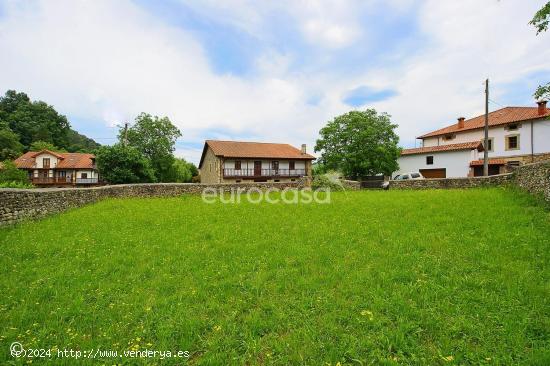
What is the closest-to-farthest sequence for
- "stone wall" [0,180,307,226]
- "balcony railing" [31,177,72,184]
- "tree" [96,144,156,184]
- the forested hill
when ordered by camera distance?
"stone wall" [0,180,307,226] < "tree" [96,144,156,184] < "balcony railing" [31,177,72,184] < the forested hill

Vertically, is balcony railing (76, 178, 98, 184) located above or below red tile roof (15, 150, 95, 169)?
below

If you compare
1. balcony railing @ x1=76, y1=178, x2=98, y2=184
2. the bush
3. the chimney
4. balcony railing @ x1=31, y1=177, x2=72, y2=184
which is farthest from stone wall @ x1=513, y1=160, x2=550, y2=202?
balcony railing @ x1=31, y1=177, x2=72, y2=184

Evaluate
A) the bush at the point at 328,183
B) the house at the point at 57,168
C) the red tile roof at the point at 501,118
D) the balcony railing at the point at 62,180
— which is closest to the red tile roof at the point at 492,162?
the red tile roof at the point at 501,118

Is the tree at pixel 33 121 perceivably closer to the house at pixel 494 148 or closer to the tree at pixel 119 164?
the tree at pixel 119 164

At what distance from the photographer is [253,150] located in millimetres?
35375

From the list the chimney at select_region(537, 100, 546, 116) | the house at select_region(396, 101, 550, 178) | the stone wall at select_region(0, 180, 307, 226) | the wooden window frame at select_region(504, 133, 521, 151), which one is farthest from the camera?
the wooden window frame at select_region(504, 133, 521, 151)

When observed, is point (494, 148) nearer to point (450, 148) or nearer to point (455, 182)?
point (450, 148)

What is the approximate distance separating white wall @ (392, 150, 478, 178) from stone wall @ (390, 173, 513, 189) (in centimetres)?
1128

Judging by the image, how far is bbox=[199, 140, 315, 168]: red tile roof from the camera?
109 feet

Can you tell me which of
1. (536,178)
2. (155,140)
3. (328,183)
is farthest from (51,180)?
(536,178)

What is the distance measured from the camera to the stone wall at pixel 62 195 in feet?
28.3

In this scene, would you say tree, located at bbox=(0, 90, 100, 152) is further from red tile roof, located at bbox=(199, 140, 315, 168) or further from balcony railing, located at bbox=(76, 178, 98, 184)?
red tile roof, located at bbox=(199, 140, 315, 168)

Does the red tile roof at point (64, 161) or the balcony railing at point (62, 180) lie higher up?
the red tile roof at point (64, 161)

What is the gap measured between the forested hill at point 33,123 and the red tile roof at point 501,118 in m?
67.5
